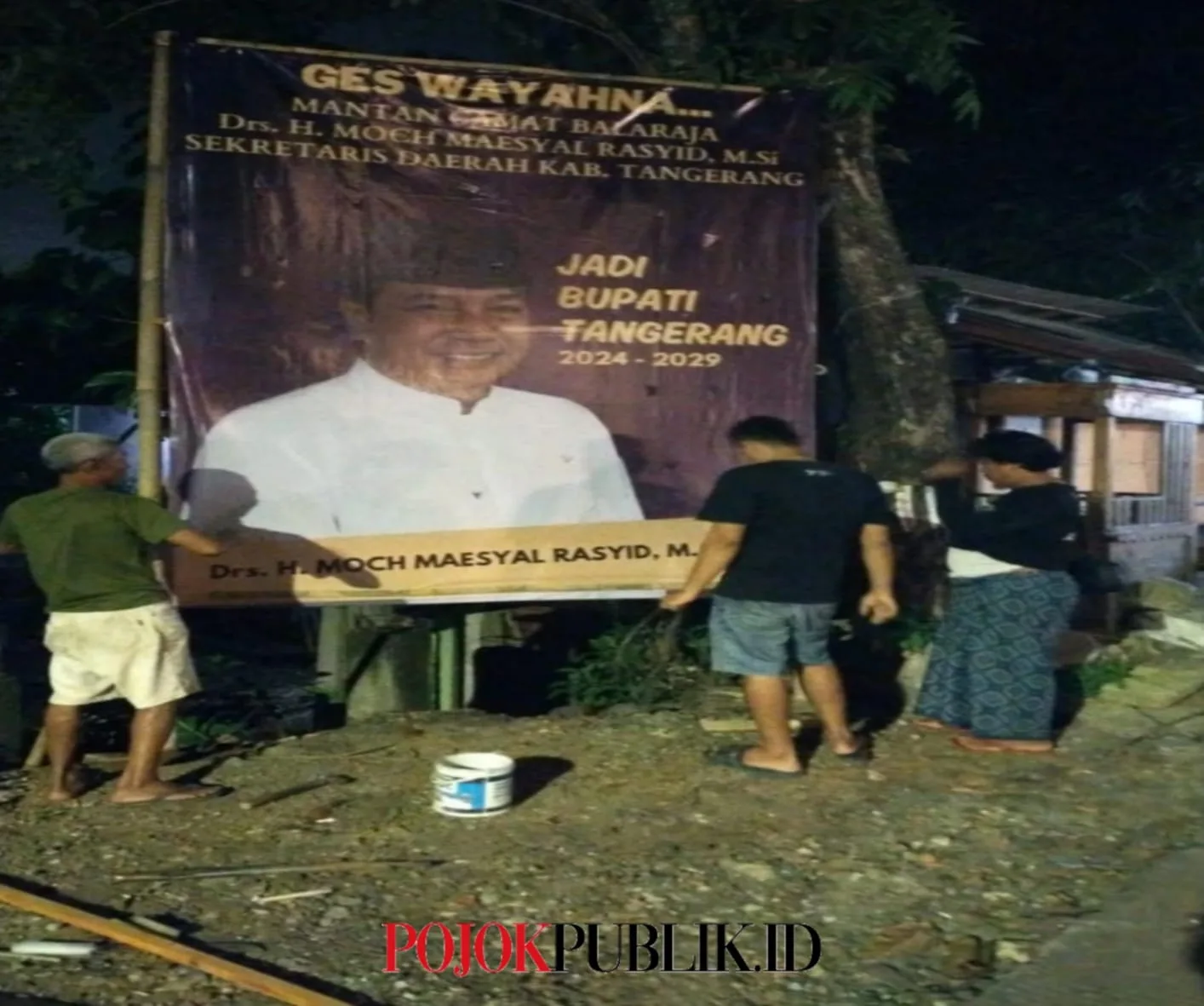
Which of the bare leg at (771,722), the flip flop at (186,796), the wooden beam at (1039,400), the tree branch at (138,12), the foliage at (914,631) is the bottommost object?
the flip flop at (186,796)

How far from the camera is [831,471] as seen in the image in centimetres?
668

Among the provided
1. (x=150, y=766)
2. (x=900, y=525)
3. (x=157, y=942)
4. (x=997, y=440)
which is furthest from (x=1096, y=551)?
(x=157, y=942)

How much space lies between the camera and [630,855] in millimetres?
5797

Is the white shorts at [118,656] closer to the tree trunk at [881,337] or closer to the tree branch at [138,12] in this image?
the tree branch at [138,12]

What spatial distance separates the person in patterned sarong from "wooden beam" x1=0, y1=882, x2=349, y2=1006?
3708mm

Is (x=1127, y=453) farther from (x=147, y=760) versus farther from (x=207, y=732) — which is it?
(x=147, y=760)

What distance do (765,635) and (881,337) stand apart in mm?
2269

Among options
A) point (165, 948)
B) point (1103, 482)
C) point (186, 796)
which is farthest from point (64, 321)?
point (1103, 482)

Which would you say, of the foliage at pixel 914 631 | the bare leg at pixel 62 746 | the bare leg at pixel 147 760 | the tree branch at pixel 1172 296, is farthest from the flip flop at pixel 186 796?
the tree branch at pixel 1172 296

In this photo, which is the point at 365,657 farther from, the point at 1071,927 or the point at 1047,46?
the point at 1047,46

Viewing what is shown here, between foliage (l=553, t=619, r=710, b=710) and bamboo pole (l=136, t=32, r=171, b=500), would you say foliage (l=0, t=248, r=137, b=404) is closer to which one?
bamboo pole (l=136, t=32, r=171, b=500)

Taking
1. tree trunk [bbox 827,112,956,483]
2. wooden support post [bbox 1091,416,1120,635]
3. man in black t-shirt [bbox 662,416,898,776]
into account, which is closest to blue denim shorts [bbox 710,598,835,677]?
man in black t-shirt [bbox 662,416,898,776]

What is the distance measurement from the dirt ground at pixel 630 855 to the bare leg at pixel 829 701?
0.12 m

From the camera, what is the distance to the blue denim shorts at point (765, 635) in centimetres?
664
